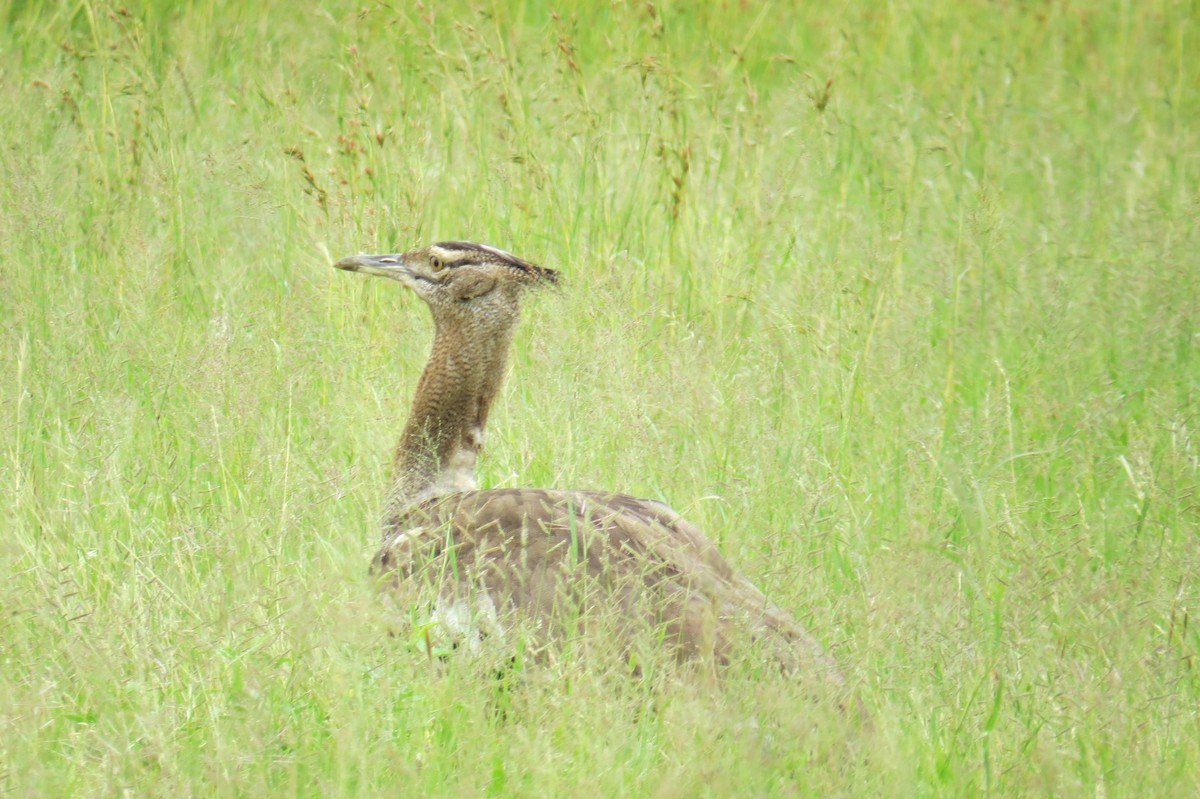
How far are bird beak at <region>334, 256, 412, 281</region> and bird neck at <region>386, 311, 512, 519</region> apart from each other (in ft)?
0.68

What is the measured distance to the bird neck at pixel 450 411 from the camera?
4020 millimetres

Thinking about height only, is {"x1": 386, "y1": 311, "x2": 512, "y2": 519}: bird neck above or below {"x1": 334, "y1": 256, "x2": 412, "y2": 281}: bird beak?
below

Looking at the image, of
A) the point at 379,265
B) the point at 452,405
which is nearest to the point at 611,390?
the point at 452,405

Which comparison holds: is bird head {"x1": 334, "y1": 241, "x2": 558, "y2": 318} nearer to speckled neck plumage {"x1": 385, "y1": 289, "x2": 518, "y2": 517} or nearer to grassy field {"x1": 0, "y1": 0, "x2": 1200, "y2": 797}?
speckled neck plumage {"x1": 385, "y1": 289, "x2": 518, "y2": 517}

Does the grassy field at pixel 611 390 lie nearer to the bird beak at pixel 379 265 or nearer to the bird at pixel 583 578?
the bird at pixel 583 578

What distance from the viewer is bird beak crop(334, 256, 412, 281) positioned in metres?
4.27

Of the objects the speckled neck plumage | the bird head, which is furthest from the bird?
the bird head

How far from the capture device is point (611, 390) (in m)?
4.24

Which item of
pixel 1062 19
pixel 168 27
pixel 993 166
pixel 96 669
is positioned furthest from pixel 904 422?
pixel 1062 19

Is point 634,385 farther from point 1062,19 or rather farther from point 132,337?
point 1062,19

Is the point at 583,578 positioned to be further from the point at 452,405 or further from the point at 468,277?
the point at 468,277

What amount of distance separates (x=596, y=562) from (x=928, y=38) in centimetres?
504

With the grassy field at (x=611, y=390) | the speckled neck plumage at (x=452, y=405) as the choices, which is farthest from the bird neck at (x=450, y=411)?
the grassy field at (x=611, y=390)

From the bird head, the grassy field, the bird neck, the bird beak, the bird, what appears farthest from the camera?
the bird beak
